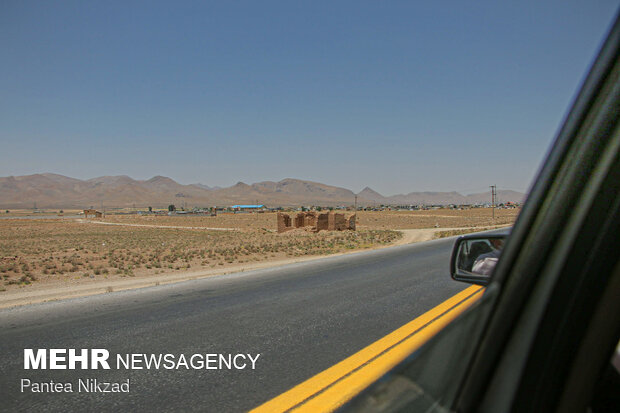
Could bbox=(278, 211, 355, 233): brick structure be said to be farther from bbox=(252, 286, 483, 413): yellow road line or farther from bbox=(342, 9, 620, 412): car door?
bbox=(342, 9, 620, 412): car door

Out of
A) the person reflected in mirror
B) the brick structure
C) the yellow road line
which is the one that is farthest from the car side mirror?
the brick structure

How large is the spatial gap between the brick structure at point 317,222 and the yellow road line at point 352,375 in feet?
112

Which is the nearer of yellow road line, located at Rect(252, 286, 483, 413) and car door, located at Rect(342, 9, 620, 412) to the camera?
car door, located at Rect(342, 9, 620, 412)

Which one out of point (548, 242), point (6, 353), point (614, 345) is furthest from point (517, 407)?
point (6, 353)

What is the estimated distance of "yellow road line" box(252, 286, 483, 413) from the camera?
332cm

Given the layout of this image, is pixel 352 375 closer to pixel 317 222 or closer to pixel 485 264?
pixel 485 264

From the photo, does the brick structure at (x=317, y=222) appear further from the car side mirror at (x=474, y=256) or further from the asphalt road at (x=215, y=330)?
the car side mirror at (x=474, y=256)

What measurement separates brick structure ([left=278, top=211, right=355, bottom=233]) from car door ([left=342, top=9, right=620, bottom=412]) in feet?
125

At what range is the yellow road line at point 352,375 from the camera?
3.32 meters

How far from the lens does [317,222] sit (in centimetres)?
3994

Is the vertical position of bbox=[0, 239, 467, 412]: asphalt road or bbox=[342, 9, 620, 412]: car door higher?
bbox=[342, 9, 620, 412]: car door

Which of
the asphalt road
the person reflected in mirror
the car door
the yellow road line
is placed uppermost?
the car door

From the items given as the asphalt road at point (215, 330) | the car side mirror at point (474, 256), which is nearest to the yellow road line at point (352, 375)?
the asphalt road at point (215, 330)

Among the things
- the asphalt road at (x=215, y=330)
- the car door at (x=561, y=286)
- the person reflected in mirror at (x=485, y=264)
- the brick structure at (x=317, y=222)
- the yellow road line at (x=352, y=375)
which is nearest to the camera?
the car door at (x=561, y=286)
